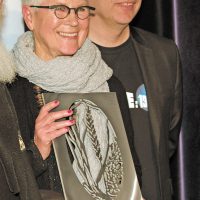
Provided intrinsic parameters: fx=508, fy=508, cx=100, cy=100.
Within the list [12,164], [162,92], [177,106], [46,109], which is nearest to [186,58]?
[177,106]

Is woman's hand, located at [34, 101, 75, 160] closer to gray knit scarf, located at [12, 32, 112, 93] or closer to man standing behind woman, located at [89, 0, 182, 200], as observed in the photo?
gray knit scarf, located at [12, 32, 112, 93]

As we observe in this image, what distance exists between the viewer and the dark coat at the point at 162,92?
202 cm

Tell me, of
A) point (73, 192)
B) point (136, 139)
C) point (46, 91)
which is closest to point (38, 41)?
point (46, 91)

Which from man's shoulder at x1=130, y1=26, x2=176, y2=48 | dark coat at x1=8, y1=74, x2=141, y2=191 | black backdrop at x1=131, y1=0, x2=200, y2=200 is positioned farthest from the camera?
black backdrop at x1=131, y1=0, x2=200, y2=200

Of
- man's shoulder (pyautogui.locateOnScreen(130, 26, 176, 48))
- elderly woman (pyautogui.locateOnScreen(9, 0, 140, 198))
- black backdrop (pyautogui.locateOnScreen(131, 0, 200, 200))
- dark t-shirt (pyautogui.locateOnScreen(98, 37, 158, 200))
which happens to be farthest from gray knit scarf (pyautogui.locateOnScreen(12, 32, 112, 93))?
black backdrop (pyautogui.locateOnScreen(131, 0, 200, 200))

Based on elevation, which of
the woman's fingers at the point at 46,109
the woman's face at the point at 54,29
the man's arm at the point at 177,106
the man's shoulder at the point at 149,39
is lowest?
the man's arm at the point at 177,106

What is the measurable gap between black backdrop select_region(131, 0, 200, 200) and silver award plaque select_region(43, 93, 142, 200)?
43.4 inches

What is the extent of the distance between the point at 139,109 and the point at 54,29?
612mm

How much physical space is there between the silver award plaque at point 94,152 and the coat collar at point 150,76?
1.54 feet

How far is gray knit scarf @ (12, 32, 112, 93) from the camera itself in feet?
5.08

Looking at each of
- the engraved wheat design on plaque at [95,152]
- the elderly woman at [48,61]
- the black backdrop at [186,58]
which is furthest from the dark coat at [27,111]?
the black backdrop at [186,58]

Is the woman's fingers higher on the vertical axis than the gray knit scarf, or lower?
lower

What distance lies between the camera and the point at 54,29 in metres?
1.54

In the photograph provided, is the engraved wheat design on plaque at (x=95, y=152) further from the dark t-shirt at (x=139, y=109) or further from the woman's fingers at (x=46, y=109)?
the dark t-shirt at (x=139, y=109)
